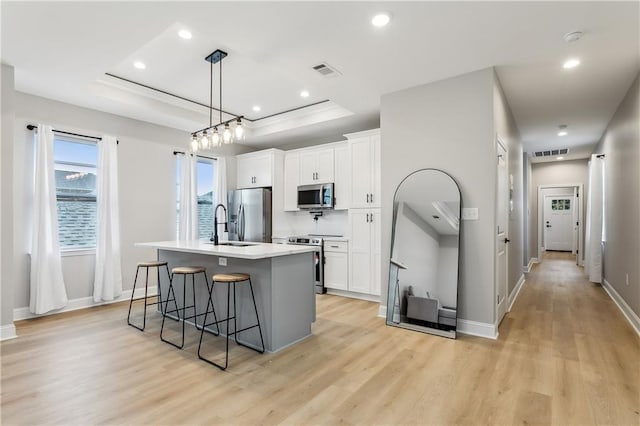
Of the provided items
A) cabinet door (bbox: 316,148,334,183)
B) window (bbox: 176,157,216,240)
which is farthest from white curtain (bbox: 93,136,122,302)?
cabinet door (bbox: 316,148,334,183)

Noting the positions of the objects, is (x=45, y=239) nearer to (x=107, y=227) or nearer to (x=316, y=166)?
(x=107, y=227)

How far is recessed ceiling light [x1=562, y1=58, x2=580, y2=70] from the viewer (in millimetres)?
3096

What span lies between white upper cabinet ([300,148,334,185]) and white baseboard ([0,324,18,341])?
4.11m

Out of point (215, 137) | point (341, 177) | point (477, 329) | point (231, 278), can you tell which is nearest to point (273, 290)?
point (231, 278)

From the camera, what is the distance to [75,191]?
4.39 metres

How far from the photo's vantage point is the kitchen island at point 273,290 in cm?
287

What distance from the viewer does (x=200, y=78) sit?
4.02m

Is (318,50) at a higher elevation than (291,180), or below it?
higher

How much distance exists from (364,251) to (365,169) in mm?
1231

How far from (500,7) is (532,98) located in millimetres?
2314

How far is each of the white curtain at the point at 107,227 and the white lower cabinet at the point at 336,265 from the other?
3.05 m

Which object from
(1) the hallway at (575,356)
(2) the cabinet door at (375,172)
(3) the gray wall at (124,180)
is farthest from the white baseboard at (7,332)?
(1) the hallway at (575,356)

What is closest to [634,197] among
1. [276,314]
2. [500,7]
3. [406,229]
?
[406,229]

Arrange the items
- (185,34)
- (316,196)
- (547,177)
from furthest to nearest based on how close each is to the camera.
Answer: (547,177) → (316,196) → (185,34)
